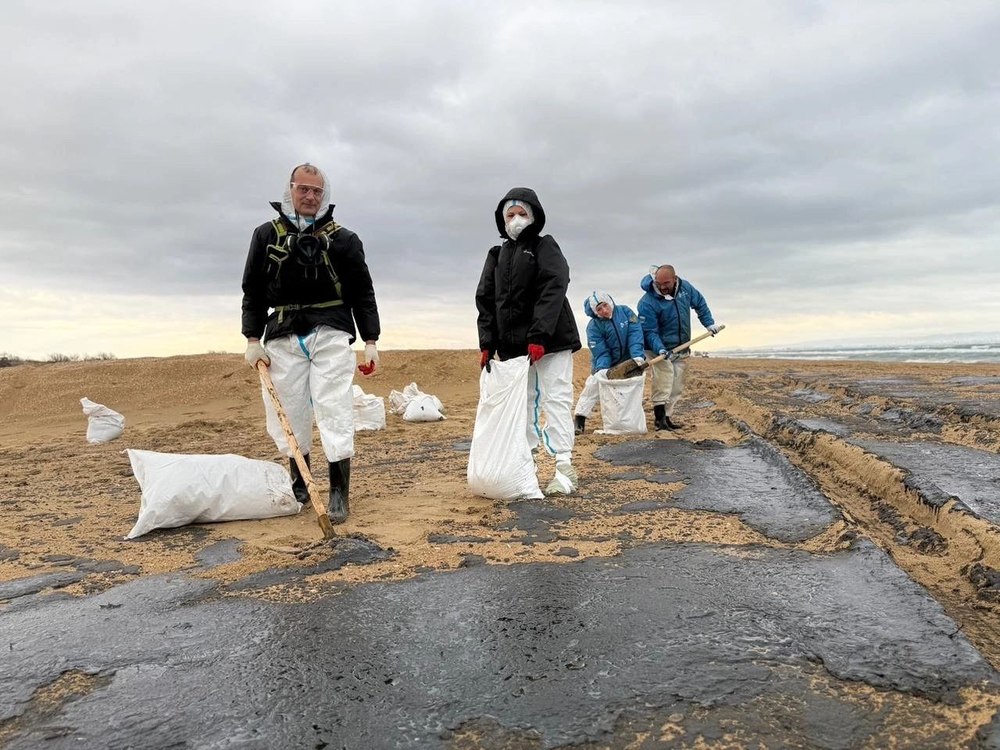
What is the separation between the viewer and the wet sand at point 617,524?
202 cm

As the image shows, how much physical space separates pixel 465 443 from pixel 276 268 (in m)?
3.60

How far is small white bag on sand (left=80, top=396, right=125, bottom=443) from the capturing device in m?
8.60

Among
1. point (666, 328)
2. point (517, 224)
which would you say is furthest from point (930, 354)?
point (517, 224)

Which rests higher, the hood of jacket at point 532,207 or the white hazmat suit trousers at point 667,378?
the hood of jacket at point 532,207

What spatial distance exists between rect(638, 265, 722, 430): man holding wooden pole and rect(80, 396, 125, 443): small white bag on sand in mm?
6787

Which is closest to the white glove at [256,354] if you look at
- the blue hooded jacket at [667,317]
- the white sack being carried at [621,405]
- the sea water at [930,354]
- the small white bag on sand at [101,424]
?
the white sack being carried at [621,405]

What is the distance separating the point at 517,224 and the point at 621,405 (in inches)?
132

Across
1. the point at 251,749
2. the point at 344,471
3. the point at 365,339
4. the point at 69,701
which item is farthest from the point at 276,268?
the point at 251,749

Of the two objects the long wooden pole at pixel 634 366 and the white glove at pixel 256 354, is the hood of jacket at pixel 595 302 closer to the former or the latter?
the long wooden pole at pixel 634 366

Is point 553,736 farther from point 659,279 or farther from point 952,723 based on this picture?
point 659,279

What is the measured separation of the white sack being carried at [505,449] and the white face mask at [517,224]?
892 mm

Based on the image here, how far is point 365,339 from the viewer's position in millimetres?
4254

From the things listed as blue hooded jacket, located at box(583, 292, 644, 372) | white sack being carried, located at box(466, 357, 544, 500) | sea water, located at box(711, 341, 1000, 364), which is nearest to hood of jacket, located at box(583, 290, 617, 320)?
blue hooded jacket, located at box(583, 292, 644, 372)

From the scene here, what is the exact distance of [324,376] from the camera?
409 centimetres
